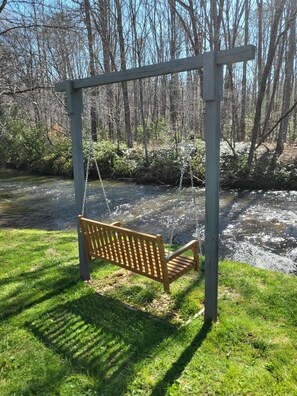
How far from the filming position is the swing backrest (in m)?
3.33

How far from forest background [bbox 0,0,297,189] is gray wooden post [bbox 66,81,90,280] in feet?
2.19

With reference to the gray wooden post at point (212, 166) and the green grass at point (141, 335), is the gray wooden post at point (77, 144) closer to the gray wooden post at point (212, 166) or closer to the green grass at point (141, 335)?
the green grass at point (141, 335)

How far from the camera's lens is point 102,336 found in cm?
318

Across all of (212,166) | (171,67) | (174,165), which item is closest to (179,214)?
(174,165)

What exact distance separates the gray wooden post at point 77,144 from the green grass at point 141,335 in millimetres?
360

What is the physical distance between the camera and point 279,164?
12023 millimetres

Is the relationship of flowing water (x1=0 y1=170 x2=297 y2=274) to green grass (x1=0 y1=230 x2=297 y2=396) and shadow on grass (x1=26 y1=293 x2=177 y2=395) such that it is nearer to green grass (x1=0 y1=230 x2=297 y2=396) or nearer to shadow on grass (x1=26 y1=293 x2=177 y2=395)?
green grass (x1=0 y1=230 x2=297 y2=396)

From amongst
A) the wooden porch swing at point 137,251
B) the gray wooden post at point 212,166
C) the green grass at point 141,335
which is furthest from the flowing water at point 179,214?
the gray wooden post at point 212,166

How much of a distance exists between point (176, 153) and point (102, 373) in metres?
11.7

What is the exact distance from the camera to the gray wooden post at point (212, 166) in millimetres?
2777

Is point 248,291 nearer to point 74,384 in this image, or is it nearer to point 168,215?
point 74,384

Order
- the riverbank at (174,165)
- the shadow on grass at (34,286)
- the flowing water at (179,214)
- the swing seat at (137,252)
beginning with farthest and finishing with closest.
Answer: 1. the riverbank at (174,165)
2. the flowing water at (179,214)
3. the shadow on grass at (34,286)
4. the swing seat at (137,252)

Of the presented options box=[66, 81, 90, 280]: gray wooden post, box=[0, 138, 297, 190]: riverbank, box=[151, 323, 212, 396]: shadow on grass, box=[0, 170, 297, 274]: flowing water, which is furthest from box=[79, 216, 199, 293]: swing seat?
box=[0, 138, 297, 190]: riverbank

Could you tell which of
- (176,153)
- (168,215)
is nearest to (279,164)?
(176,153)
